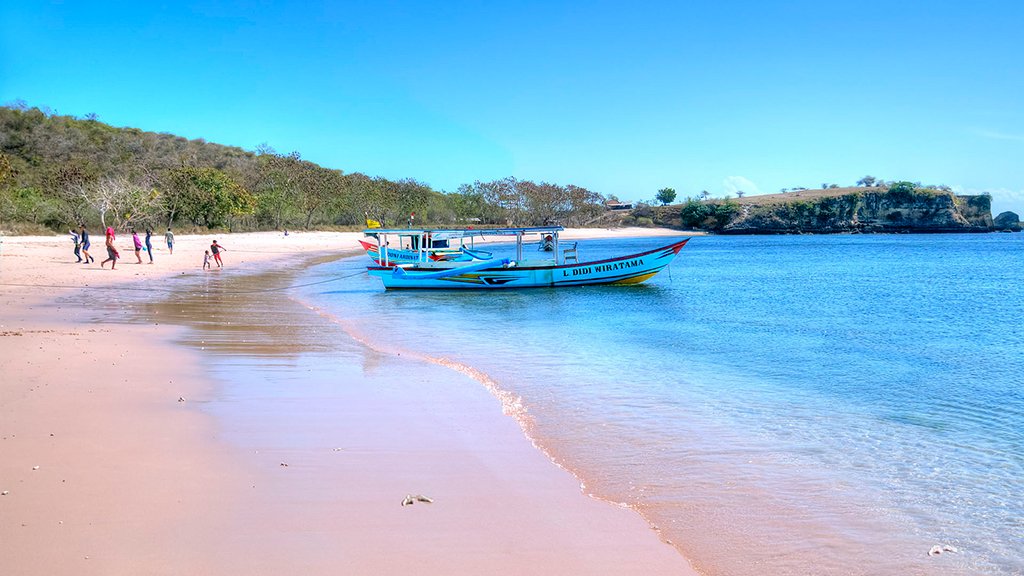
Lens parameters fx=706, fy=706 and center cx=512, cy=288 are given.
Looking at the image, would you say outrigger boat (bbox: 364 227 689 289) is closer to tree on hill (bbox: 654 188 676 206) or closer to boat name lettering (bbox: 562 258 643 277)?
boat name lettering (bbox: 562 258 643 277)

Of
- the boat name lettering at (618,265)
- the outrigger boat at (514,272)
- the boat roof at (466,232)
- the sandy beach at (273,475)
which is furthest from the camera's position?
the boat name lettering at (618,265)

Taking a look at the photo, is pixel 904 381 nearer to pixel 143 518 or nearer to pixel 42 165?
pixel 143 518

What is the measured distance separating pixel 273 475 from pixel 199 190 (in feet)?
163

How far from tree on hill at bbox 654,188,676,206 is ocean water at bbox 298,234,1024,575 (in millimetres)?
117601

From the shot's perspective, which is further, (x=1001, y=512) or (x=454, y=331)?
(x=454, y=331)

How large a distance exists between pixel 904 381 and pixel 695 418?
4715 millimetres

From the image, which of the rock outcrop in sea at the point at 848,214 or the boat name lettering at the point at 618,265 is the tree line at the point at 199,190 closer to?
the rock outcrop in sea at the point at 848,214

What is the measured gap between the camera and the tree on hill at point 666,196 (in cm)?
13700

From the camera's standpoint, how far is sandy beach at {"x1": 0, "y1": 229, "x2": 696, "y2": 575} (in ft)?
14.1

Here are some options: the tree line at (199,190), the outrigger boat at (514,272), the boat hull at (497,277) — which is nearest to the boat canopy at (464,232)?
the outrigger boat at (514,272)

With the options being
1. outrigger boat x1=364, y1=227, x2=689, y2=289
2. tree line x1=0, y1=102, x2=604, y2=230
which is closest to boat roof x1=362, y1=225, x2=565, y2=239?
outrigger boat x1=364, y1=227, x2=689, y2=289

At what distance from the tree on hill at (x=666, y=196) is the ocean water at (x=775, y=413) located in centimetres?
11760

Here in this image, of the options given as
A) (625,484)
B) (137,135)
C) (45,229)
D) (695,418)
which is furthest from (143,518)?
(137,135)

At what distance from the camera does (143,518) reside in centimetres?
467
